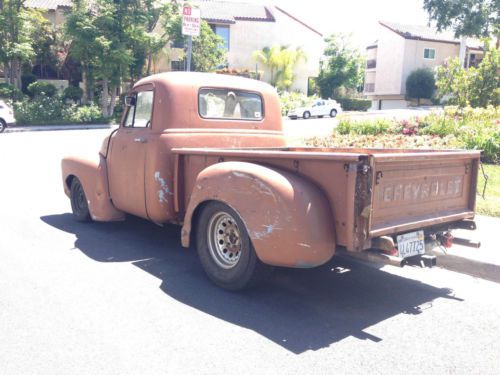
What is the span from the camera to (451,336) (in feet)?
12.4

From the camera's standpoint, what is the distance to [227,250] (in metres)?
4.69

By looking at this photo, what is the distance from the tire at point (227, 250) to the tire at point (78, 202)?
2814mm

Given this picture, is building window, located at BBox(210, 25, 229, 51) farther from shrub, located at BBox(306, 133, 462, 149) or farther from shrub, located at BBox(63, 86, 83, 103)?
shrub, located at BBox(306, 133, 462, 149)

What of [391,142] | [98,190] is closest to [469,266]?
[98,190]

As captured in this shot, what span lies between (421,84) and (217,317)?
160 feet

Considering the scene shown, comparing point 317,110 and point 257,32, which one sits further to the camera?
point 257,32

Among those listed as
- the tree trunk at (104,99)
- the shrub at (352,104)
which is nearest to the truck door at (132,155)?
the tree trunk at (104,99)

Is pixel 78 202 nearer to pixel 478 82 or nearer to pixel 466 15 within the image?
pixel 478 82

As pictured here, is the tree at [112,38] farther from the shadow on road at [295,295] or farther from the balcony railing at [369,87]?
the balcony railing at [369,87]

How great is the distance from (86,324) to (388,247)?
242cm

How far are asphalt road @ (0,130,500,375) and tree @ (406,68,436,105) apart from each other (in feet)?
153

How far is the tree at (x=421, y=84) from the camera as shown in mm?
48156

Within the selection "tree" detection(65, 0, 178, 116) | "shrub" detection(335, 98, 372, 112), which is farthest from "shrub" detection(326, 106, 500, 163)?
"shrub" detection(335, 98, 372, 112)

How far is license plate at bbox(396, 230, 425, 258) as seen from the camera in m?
4.06
